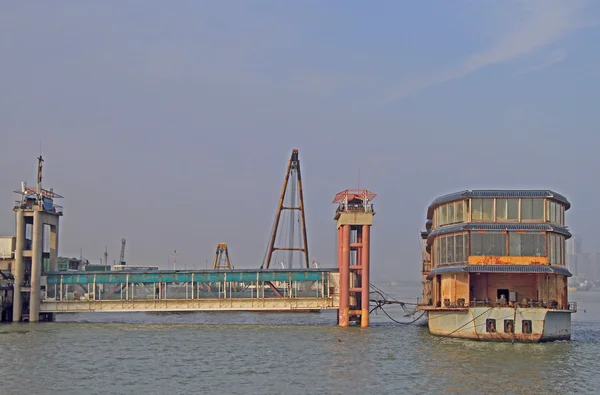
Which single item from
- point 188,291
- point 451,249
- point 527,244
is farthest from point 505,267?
point 188,291

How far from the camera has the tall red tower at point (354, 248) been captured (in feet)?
241

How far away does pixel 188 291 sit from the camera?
79.6m

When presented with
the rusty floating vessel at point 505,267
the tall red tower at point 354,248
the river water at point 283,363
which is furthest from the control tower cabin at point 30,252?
the rusty floating vessel at point 505,267

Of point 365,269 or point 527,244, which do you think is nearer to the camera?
point 527,244

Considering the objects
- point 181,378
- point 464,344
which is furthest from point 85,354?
point 464,344

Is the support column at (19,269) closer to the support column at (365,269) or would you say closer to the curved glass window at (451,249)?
the support column at (365,269)

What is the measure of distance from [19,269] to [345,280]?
114ft

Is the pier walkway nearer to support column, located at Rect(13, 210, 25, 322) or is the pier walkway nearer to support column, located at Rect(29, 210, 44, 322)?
support column, located at Rect(29, 210, 44, 322)

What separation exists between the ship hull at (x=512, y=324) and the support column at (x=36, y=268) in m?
44.4

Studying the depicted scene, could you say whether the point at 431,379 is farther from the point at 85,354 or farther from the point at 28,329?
the point at 28,329

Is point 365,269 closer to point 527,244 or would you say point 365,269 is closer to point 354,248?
point 354,248

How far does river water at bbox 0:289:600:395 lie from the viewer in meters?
39.5

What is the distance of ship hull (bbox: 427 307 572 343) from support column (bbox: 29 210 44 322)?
4441 cm

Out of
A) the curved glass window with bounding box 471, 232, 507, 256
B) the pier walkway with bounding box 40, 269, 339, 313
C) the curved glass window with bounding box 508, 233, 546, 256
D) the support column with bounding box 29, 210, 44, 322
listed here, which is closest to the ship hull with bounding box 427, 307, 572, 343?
the curved glass window with bounding box 471, 232, 507, 256
